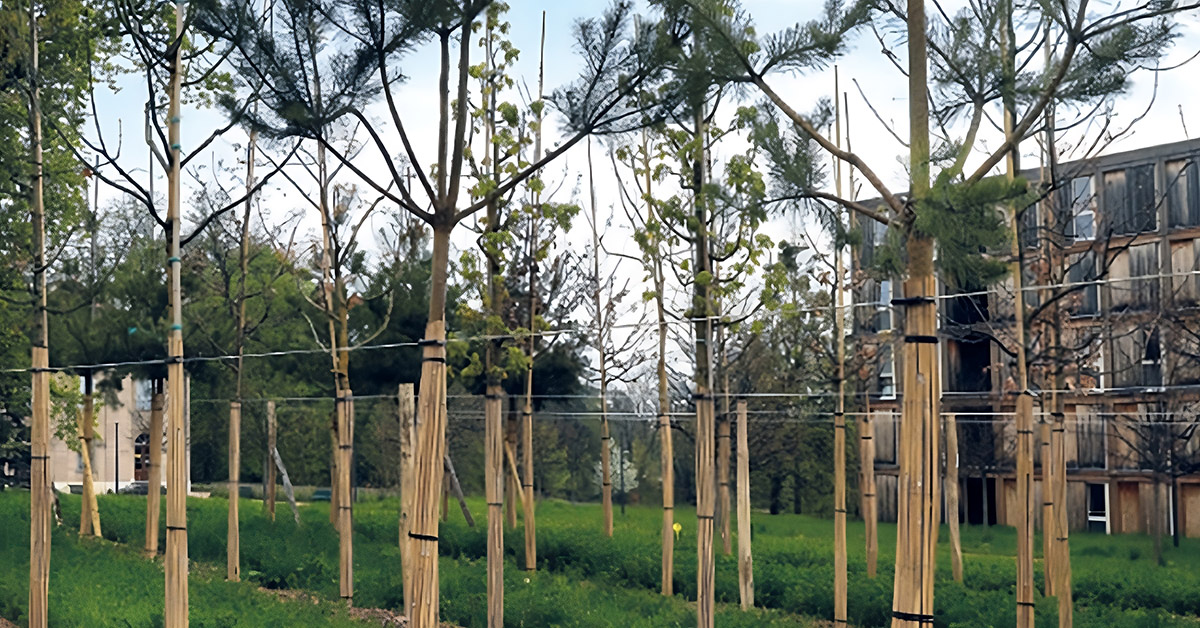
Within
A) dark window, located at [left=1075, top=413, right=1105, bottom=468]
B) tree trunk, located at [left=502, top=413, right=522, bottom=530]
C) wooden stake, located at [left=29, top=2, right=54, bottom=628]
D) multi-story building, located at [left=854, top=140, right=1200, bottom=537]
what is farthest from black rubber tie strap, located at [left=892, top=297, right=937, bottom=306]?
dark window, located at [left=1075, top=413, right=1105, bottom=468]

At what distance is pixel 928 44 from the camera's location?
19.9 feet

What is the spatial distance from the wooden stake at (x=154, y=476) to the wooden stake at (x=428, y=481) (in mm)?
7282

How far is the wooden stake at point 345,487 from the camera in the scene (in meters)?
11.7

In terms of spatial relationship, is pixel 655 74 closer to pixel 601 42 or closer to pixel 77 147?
pixel 601 42

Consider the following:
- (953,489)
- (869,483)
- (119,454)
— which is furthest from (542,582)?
(119,454)

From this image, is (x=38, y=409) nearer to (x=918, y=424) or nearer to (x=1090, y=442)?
(x=918, y=424)

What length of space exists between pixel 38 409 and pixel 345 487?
3.16m

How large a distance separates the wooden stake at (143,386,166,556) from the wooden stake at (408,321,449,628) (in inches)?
287

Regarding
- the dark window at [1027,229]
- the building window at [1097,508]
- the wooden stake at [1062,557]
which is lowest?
the building window at [1097,508]

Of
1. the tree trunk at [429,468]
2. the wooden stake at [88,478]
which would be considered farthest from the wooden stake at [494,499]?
the wooden stake at [88,478]

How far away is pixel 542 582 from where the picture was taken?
13078 mm

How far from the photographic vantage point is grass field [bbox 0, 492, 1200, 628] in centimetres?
1116

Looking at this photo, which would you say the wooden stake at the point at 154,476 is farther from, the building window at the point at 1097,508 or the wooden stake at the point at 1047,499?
the building window at the point at 1097,508

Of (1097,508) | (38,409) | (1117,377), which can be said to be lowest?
(1097,508)
